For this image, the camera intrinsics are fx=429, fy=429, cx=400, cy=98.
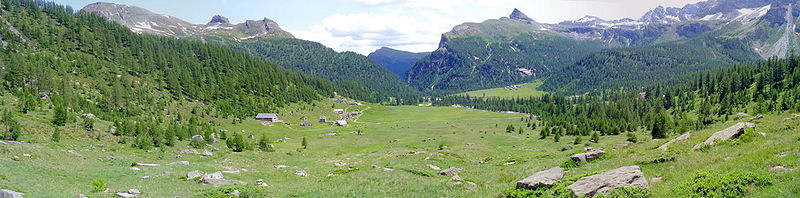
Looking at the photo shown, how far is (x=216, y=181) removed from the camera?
34969mm

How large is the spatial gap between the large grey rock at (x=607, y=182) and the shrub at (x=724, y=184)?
2.18m

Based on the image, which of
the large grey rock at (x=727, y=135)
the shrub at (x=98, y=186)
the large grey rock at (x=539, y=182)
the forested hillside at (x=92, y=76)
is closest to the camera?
the large grey rock at (x=539, y=182)

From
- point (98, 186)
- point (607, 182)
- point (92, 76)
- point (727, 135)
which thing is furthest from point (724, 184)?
point (92, 76)

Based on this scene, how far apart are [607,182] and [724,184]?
4.98m

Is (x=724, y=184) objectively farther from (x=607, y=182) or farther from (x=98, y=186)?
(x=98, y=186)

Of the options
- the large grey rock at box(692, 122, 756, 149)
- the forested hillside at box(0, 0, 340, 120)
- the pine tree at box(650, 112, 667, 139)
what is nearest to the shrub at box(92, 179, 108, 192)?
the large grey rock at box(692, 122, 756, 149)

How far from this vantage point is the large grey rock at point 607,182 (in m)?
22.2

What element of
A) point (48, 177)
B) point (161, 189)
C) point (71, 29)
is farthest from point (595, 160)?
point (71, 29)

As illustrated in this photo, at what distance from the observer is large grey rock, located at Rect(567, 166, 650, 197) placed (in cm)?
2225

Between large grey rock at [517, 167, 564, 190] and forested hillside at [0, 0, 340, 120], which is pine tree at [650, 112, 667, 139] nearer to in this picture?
large grey rock at [517, 167, 564, 190]

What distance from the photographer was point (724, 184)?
19.7 meters

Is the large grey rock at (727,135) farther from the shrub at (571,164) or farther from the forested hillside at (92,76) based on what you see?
the forested hillside at (92,76)

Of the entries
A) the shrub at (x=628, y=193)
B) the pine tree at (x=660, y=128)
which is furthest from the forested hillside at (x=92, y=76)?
the pine tree at (x=660, y=128)

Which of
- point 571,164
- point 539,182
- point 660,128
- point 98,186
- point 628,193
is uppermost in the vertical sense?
point 628,193
